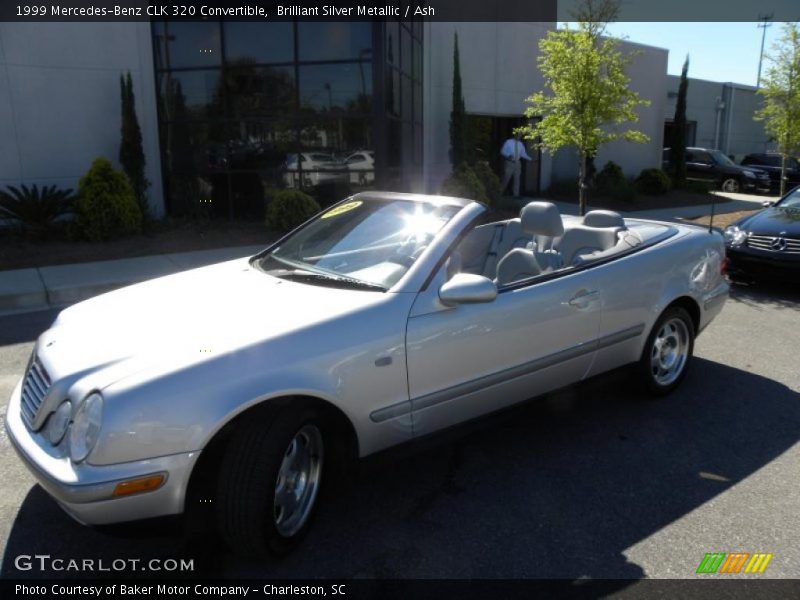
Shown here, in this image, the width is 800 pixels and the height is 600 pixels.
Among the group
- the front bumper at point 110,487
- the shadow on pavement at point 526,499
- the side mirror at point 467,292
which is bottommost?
the shadow on pavement at point 526,499

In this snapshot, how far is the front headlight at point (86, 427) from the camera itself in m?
2.46

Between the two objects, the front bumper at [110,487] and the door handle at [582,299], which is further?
the door handle at [582,299]

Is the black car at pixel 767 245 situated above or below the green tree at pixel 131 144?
below

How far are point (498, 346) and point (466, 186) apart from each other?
447 inches

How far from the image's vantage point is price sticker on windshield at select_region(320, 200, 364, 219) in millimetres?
4244

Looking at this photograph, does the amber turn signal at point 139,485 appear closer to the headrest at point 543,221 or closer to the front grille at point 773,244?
the headrest at point 543,221

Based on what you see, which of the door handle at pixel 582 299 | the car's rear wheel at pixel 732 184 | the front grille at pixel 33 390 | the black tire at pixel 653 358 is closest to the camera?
the front grille at pixel 33 390

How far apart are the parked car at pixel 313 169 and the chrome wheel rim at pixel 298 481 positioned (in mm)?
10847

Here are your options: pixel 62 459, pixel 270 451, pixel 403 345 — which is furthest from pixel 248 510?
pixel 403 345

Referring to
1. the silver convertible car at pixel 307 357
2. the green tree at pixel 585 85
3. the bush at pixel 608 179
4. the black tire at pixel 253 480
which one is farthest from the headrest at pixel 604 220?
the bush at pixel 608 179

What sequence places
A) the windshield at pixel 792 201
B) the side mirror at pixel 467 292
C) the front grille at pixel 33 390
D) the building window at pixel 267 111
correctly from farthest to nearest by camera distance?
the building window at pixel 267 111 < the windshield at pixel 792 201 < the side mirror at pixel 467 292 < the front grille at pixel 33 390

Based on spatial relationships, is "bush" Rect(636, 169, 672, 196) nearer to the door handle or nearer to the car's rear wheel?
the car's rear wheel

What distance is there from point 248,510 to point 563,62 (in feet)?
35.4

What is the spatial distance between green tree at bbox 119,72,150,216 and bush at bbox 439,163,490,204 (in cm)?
613
